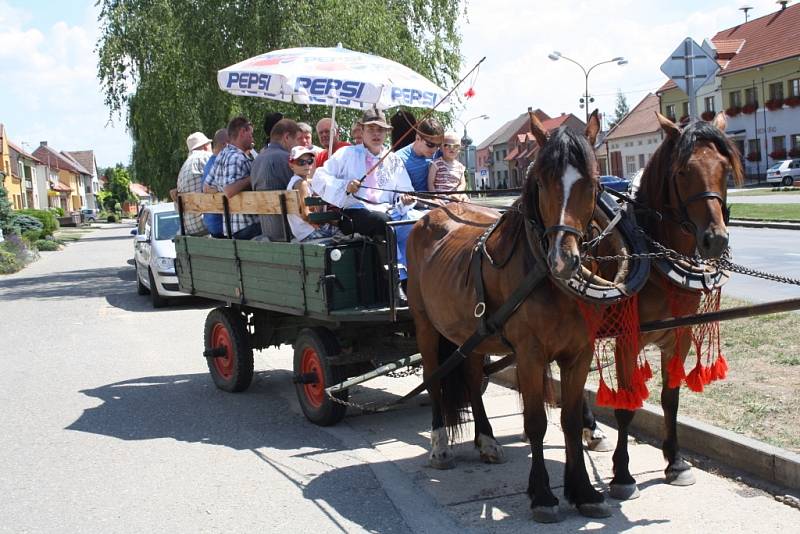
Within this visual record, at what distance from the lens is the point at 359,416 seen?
7680 mm

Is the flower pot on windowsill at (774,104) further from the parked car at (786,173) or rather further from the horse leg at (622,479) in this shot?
the horse leg at (622,479)

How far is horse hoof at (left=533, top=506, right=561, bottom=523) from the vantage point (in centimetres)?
482

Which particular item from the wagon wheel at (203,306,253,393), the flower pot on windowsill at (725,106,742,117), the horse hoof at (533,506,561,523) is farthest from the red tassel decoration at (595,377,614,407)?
the flower pot on windowsill at (725,106,742,117)

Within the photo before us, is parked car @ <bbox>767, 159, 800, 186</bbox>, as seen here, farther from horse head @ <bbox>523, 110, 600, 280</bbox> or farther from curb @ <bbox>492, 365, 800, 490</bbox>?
horse head @ <bbox>523, 110, 600, 280</bbox>

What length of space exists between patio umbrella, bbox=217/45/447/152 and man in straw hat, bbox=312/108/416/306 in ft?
3.11

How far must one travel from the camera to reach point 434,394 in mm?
6289

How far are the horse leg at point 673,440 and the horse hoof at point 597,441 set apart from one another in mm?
801

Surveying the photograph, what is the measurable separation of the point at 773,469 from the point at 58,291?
18.0 meters

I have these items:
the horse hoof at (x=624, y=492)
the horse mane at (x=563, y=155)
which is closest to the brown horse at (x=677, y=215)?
the horse hoof at (x=624, y=492)

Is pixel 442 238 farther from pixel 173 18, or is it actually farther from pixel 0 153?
pixel 0 153

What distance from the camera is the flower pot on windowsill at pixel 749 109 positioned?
57.5 m

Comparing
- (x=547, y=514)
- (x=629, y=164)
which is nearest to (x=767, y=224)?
(x=547, y=514)

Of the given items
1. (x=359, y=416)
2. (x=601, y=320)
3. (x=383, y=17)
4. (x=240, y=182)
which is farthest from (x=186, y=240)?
(x=383, y=17)

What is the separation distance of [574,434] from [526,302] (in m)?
0.79
